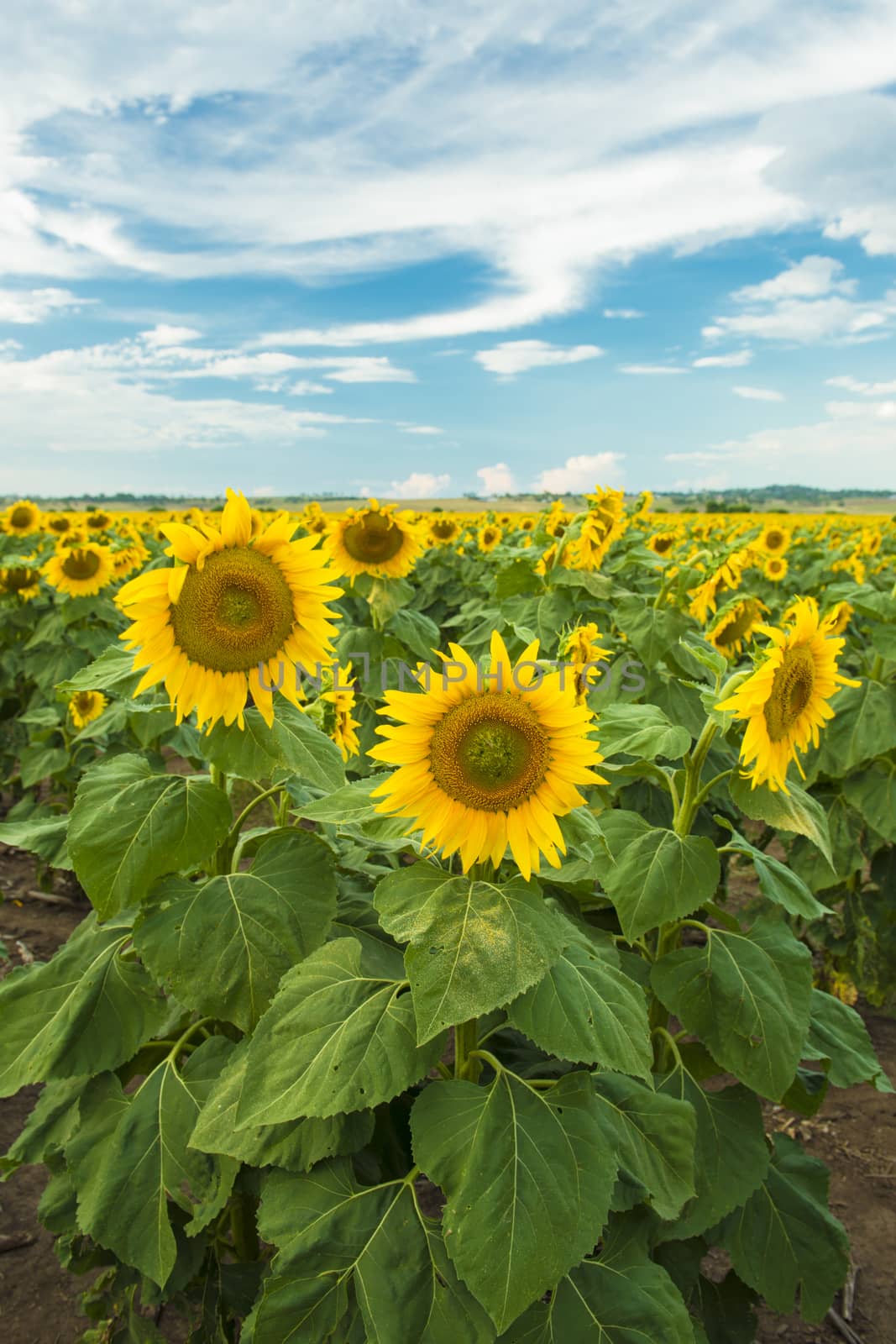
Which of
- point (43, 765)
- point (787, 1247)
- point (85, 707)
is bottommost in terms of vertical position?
point (787, 1247)

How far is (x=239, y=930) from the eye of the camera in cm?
219

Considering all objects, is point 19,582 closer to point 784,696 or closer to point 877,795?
point 877,795

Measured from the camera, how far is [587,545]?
17.7 ft

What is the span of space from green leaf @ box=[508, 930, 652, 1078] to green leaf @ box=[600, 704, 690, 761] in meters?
0.59

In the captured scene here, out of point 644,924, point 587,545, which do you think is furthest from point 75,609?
point 644,924

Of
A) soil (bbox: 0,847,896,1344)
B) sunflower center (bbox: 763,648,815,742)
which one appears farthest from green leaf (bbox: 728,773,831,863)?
soil (bbox: 0,847,896,1344)

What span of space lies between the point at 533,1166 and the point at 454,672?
0.99m

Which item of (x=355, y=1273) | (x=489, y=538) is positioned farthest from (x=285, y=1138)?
(x=489, y=538)

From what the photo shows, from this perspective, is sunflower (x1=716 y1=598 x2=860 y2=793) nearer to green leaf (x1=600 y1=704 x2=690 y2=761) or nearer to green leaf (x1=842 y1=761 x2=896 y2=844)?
green leaf (x1=600 y1=704 x2=690 y2=761)

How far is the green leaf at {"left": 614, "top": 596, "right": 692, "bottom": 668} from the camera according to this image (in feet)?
15.0

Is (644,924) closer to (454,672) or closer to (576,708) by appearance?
(576,708)

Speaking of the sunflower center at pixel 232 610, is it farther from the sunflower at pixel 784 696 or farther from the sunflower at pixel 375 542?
the sunflower at pixel 375 542

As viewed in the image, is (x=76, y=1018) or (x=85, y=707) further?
(x=85, y=707)

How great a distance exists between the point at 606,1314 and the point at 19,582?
762cm
